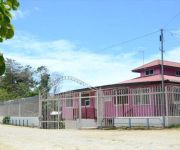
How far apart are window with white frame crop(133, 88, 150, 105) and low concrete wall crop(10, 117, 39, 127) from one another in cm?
768

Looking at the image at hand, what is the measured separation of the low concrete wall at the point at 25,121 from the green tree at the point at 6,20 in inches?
954

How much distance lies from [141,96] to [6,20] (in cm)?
1901

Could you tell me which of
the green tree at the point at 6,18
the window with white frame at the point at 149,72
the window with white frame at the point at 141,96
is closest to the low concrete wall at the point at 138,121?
the window with white frame at the point at 141,96

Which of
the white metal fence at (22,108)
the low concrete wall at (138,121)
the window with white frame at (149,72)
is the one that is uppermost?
the window with white frame at (149,72)

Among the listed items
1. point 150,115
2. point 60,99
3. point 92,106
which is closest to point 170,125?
point 150,115

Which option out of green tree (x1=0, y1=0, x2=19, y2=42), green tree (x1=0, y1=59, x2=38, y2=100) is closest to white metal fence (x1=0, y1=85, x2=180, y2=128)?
green tree (x1=0, y1=0, x2=19, y2=42)

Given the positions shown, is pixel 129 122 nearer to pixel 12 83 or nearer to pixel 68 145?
pixel 68 145

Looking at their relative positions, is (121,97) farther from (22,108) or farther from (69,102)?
(22,108)

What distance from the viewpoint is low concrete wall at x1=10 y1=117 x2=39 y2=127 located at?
87.3 feet

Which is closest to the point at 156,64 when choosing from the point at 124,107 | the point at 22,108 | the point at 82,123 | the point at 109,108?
the point at 22,108

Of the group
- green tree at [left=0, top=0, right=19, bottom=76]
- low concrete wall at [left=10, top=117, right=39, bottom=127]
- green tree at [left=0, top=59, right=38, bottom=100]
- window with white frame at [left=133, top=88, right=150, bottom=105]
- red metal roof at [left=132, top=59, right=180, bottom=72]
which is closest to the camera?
green tree at [left=0, top=0, right=19, bottom=76]

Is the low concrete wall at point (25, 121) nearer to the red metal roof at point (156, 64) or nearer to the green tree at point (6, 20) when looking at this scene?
the red metal roof at point (156, 64)

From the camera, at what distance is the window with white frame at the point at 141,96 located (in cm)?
2067

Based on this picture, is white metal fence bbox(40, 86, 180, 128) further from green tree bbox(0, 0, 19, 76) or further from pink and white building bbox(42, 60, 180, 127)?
green tree bbox(0, 0, 19, 76)
